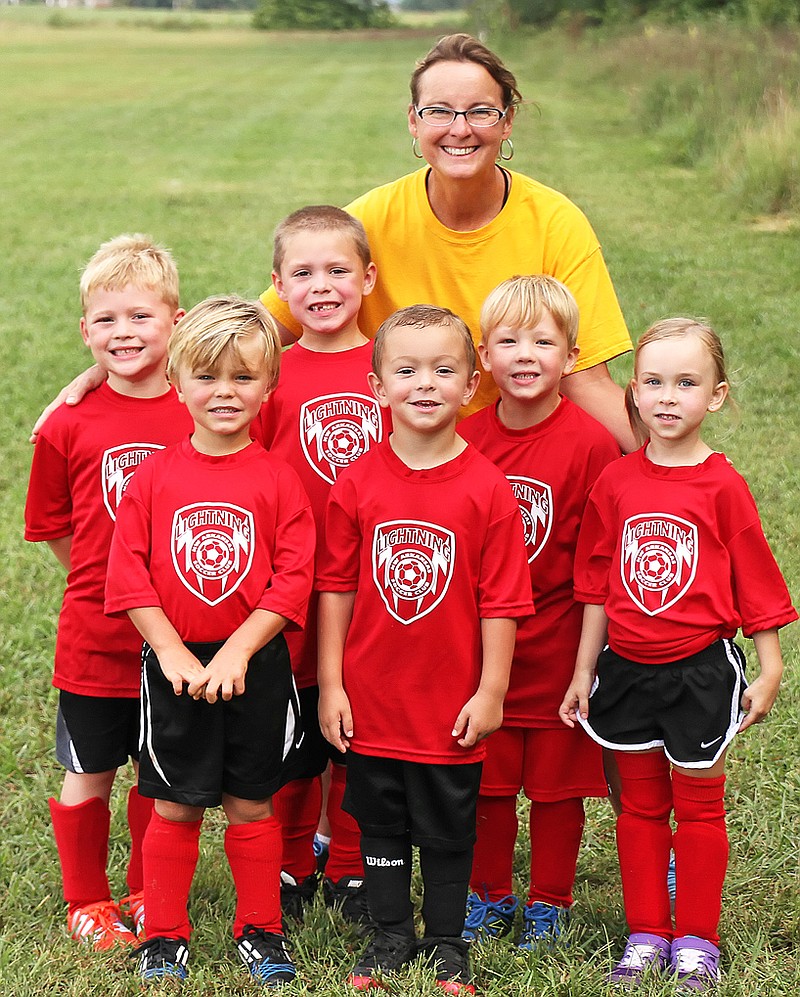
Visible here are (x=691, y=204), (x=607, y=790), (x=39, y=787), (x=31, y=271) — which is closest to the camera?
(x=607, y=790)

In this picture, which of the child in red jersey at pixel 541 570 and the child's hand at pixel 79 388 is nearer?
the child in red jersey at pixel 541 570

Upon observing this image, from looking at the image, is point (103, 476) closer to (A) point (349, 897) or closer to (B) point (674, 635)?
(A) point (349, 897)

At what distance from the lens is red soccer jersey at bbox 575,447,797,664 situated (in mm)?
2666

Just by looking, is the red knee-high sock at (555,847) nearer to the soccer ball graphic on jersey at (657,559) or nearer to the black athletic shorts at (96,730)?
the soccer ball graphic on jersey at (657,559)

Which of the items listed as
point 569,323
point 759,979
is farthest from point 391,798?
point 569,323

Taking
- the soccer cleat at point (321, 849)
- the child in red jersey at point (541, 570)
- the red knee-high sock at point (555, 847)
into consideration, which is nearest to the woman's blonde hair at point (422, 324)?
the child in red jersey at point (541, 570)

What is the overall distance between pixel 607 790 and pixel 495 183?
4.92 feet

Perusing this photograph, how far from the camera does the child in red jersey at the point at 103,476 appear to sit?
2918 millimetres

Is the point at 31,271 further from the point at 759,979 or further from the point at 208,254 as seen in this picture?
the point at 759,979

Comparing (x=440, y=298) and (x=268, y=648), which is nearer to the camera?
(x=268, y=648)

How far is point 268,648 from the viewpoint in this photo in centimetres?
276

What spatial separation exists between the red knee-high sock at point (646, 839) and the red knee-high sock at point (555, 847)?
19 centimetres

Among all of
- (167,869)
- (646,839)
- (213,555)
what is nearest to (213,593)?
(213,555)

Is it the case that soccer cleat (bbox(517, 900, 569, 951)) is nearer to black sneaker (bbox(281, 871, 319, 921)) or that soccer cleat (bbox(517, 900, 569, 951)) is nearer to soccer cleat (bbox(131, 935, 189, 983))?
black sneaker (bbox(281, 871, 319, 921))
